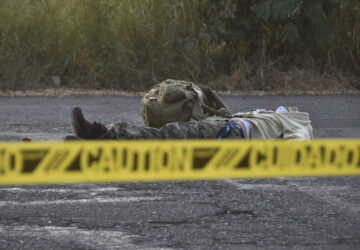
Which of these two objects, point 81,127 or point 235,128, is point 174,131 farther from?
point 81,127

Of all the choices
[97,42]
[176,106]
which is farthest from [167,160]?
[97,42]

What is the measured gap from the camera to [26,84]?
1007cm

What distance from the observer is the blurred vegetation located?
408 inches

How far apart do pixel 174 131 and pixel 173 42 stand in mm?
6444

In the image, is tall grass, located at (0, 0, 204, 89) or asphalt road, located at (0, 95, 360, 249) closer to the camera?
asphalt road, located at (0, 95, 360, 249)

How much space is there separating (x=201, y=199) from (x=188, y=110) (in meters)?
0.85

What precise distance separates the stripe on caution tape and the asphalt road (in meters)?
0.37

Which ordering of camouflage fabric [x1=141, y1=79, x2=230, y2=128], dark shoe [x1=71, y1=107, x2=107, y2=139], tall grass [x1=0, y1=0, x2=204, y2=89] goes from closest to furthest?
dark shoe [x1=71, y1=107, x2=107, y2=139] < camouflage fabric [x1=141, y1=79, x2=230, y2=128] < tall grass [x1=0, y1=0, x2=204, y2=89]

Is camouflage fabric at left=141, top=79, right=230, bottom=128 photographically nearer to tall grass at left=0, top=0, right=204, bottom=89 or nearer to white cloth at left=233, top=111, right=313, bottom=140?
white cloth at left=233, top=111, right=313, bottom=140

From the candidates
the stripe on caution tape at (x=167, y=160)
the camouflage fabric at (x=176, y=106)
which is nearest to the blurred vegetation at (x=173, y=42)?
the camouflage fabric at (x=176, y=106)

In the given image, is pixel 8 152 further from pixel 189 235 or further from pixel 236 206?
pixel 236 206

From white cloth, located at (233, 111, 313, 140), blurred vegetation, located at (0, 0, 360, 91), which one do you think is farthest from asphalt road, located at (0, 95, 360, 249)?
blurred vegetation, located at (0, 0, 360, 91)

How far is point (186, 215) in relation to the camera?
3.70 m

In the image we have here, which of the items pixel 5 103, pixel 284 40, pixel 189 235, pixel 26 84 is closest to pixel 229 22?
pixel 284 40
